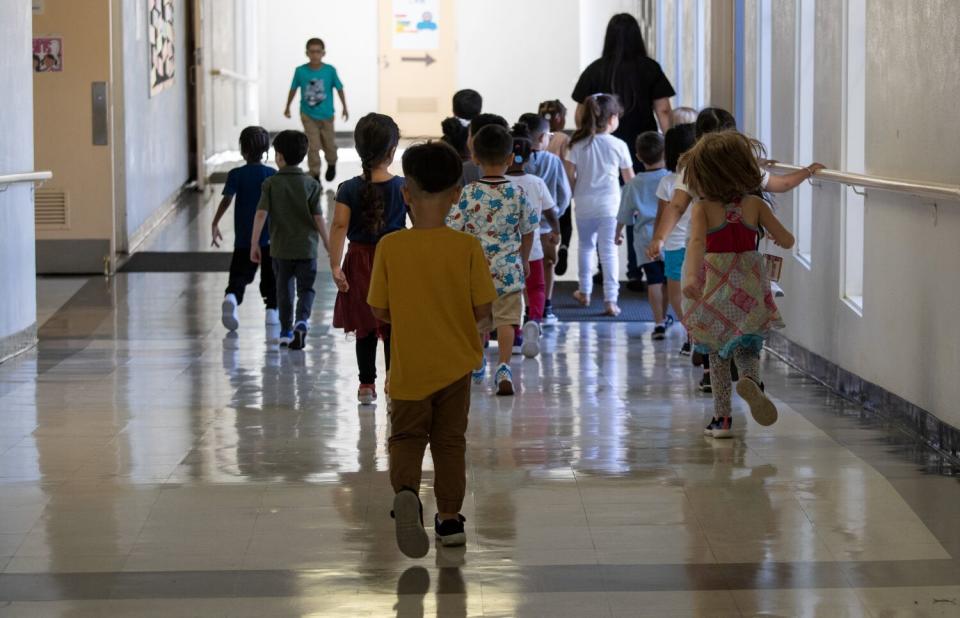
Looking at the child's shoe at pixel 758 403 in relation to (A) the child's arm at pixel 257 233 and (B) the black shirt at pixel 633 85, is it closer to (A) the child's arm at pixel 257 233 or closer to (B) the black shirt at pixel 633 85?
(A) the child's arm at pixel 257 233

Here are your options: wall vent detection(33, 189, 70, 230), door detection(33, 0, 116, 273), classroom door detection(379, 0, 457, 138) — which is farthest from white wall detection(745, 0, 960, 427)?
classroom door detection(379, 0, 457, 138)

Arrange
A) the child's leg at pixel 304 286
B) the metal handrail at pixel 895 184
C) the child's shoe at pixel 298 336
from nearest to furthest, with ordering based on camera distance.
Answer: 1. the metal handrail at pixel 895 184
2. the child's shoe at pixel 298 336
3. the child's leg at pixel 304 286

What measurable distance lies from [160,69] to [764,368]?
8078 mm

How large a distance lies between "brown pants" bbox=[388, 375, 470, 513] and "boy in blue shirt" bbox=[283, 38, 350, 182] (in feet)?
38.8

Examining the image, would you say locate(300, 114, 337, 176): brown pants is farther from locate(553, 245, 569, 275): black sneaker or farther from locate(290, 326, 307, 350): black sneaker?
locate(290, 326, 307, 350): black sneaker

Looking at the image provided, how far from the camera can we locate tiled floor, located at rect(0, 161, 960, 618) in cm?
366

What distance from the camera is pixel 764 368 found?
7113mm

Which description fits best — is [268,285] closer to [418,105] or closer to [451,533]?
[451,533]

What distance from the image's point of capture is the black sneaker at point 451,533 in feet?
13.3

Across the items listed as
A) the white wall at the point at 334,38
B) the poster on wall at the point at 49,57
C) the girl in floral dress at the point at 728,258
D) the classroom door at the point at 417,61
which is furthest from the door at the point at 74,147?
the white wall at the point at 334,38

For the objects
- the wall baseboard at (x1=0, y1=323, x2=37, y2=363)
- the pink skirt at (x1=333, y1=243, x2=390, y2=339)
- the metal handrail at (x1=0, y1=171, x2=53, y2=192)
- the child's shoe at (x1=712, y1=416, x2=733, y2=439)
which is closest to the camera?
the child's shoe at (x1=712, y1=416, x2=733, y2=439)

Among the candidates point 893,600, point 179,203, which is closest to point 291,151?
point 893,600

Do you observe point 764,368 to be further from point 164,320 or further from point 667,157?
point 164,320

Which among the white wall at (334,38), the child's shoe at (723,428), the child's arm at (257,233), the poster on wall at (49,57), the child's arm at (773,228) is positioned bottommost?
the child's shoe at (723,428)
